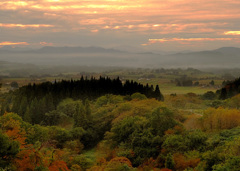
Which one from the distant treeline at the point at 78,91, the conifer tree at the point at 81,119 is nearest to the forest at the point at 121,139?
the conifer tree at the point at 81,119

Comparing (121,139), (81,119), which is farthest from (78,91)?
(121,139)

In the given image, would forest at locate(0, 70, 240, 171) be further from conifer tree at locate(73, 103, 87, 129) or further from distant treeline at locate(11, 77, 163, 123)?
distant treeline at locate(11, 77, 163, 123)

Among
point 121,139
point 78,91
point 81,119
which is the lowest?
point 121,139

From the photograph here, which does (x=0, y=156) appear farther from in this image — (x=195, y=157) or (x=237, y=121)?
(x=237, y=121)

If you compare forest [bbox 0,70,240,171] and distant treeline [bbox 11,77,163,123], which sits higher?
distant treeline [bbox 11,77,163,123]

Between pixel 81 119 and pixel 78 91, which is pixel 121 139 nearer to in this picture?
pixel 81 119

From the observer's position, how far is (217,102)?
269 feet

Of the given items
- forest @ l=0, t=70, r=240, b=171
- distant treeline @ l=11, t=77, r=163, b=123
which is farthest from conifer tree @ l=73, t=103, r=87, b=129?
distant treeline @ l=11, t=77, r=163, b=123

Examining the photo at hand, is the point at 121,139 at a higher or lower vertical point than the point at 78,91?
lower

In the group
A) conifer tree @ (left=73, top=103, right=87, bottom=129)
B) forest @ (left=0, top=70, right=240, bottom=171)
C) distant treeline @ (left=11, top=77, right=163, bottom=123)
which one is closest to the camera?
forest @ (left=0, top=70, right=240, bottom=171)

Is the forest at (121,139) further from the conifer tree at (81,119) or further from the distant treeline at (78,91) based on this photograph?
the distant treeline at (78,91)

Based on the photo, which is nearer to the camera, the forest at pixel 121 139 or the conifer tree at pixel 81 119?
the forest at pixel 121 139

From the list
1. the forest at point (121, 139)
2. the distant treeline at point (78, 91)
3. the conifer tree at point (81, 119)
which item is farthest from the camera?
the distant treeline at point (78, 91)

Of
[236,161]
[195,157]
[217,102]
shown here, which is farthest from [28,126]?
[217,102]
